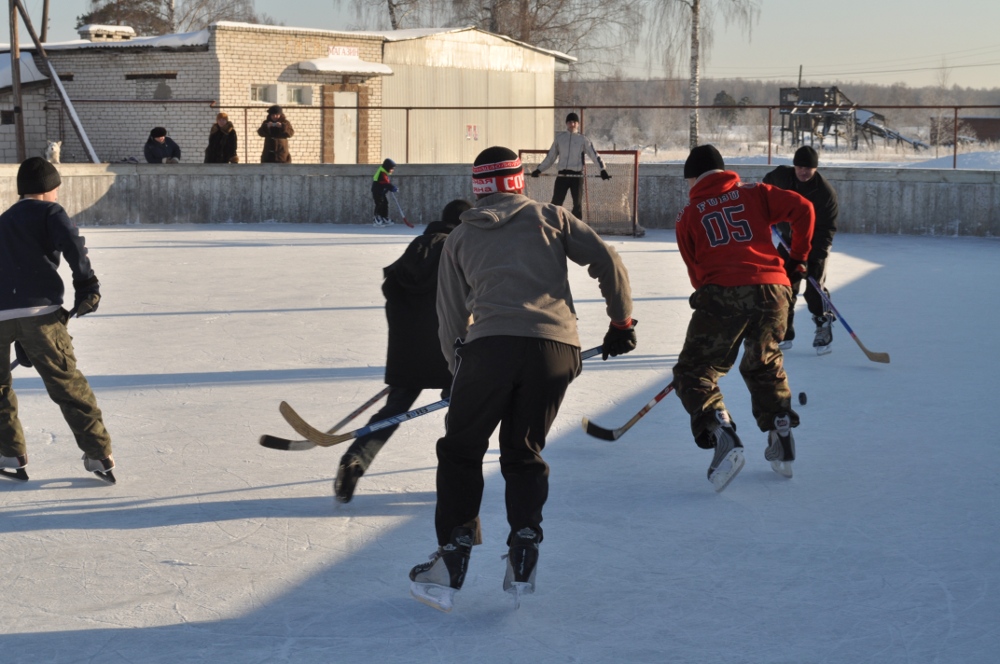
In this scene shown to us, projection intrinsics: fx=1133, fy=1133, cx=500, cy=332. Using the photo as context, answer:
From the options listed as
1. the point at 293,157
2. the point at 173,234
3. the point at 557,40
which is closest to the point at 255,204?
the point at 173,234

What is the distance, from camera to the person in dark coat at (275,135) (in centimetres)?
1888

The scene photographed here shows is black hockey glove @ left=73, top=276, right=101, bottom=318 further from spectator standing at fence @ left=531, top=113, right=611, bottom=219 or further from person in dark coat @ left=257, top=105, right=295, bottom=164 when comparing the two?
person in dark coat @ left=257, top=105, right=295, bottom=164

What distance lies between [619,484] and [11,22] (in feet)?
63.6

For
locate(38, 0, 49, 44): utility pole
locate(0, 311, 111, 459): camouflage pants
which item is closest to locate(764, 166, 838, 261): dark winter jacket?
locate(0, 311, 111, 459): camouflage pants

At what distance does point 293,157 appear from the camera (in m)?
24.9

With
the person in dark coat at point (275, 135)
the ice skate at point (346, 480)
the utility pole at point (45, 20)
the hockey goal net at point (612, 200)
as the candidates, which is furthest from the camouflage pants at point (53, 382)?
the utility pole at point (45, 20)

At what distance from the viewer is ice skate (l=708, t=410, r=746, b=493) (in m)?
4.45

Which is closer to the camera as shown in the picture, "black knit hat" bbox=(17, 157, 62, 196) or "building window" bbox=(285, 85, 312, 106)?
"black knit hat" bbox=(17, 157, 62, 196)

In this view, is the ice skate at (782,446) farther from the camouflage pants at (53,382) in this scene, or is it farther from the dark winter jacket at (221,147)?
the dark winter jacket at (221,147)

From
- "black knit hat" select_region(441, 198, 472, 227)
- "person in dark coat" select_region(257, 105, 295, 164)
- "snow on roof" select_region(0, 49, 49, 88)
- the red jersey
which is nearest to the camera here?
"black knit hat" select_region(441, 198, 472, 227)

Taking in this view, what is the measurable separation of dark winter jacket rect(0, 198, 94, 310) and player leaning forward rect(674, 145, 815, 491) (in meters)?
2.48

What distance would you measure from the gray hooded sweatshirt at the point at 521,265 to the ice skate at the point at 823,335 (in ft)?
15.0

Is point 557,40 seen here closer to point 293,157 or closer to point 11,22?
point 293,157

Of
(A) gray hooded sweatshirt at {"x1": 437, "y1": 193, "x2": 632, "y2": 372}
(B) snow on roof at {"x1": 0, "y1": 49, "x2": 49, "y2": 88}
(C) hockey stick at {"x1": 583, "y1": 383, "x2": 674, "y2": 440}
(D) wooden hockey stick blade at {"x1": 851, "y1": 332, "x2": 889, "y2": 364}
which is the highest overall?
(B) snow on roof at {"x1": 0, "y1": 49, "x2": 49, "y2": 88}
